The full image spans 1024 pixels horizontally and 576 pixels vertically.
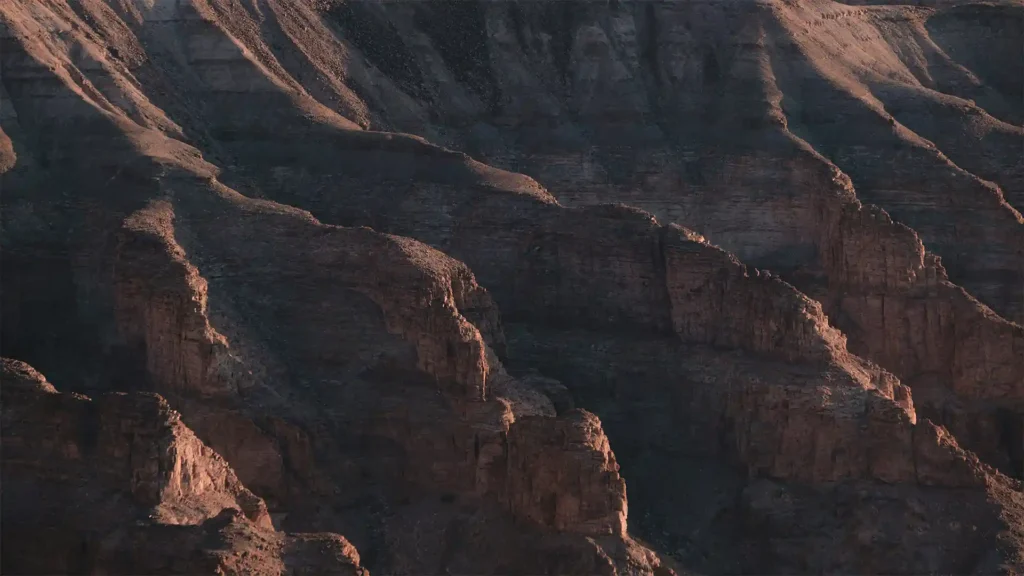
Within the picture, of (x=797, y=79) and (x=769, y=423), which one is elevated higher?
(x=797, y=79)

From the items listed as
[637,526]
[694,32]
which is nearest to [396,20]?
[694,32]

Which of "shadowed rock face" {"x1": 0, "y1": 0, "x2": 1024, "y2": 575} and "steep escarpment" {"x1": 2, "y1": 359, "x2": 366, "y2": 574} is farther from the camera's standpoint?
"shadowed rock face" {"x1": 0, "y1": 0, "x2": 1024, "y2": 575}

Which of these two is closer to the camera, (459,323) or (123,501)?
(123,501)

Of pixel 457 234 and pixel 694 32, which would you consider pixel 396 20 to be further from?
pixel 457 234

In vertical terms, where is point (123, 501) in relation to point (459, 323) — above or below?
below
